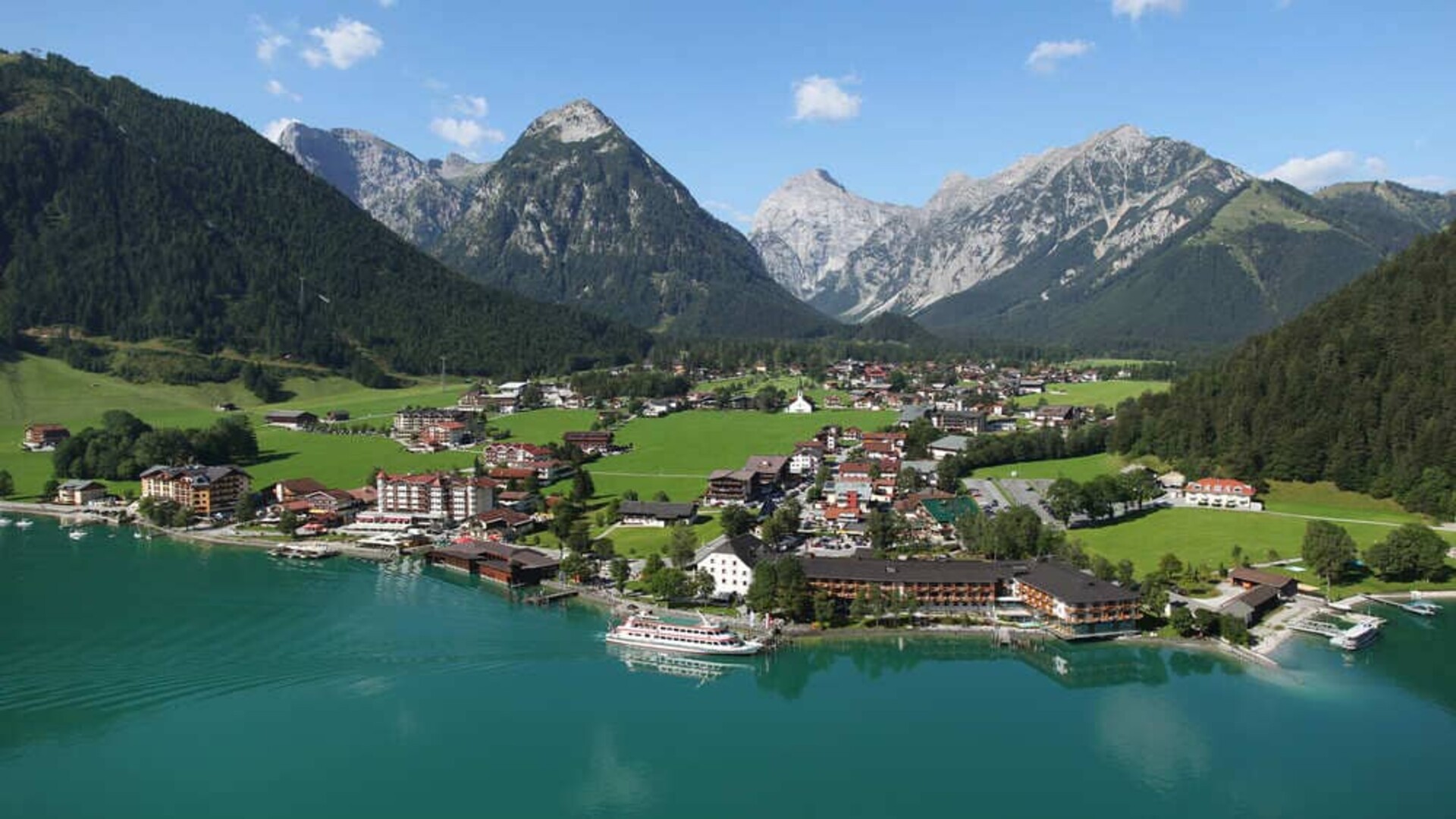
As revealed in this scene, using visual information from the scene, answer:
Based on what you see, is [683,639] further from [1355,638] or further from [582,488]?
[582,488]

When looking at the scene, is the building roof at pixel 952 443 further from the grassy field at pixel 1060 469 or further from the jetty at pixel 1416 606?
the jetty at pixel 1416 606

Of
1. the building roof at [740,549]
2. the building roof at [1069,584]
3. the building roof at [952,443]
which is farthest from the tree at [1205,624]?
the building roof at [952,443]

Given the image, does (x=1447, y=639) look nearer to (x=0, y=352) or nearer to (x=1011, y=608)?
(x=1011, y=608)

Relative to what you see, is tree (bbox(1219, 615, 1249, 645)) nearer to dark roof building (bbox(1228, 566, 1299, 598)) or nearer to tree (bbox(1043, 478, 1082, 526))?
dark roof building (bbox(1228, 566, 1299, 598))

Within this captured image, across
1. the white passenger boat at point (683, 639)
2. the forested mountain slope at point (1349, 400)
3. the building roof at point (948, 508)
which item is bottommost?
the white passenger boat at point (683, 639)

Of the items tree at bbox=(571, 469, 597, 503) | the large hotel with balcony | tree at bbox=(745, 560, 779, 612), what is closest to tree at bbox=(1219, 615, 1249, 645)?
the large hotel with balcony

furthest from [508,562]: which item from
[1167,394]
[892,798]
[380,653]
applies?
[1167,394]

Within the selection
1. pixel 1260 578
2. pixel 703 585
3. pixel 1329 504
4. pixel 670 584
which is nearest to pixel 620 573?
pixel 670 584
